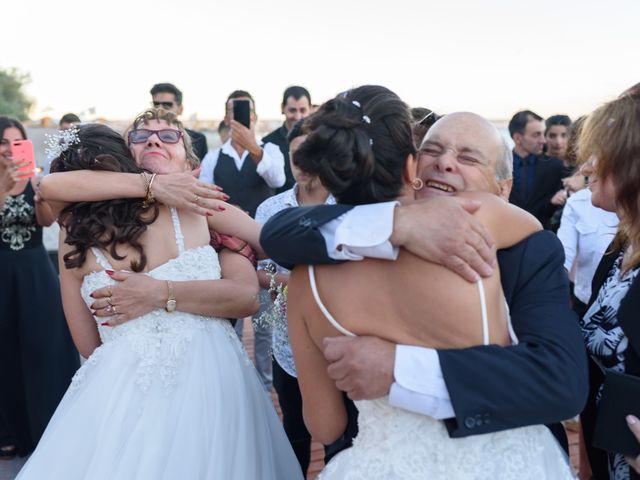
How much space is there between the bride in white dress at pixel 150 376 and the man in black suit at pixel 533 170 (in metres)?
4.60

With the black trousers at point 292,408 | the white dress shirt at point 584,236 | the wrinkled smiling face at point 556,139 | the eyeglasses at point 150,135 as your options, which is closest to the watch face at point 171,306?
the eyeglasses at point 150,135

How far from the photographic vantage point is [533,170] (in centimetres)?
633

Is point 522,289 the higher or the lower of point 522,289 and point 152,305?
the higher

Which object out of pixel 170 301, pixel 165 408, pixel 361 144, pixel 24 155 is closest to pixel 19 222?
pixel 24 155

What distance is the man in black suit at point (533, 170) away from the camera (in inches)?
239

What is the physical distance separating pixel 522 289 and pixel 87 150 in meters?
1.66

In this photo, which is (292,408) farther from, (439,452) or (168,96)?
(168,96)

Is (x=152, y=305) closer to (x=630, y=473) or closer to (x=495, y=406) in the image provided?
(x=495, y=406)

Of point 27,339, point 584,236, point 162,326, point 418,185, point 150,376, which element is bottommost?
point 27,339

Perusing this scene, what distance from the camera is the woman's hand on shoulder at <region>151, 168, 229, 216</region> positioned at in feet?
6.87

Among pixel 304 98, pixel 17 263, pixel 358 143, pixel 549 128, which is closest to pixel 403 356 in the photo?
pixel 358 143

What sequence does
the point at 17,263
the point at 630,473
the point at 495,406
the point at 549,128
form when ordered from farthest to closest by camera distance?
1. the point at 549,128
2. the point at 17,263
3. the point at 630,473
4. the point at 495,406

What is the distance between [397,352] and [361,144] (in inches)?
19.4

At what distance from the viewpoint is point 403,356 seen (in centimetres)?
133
